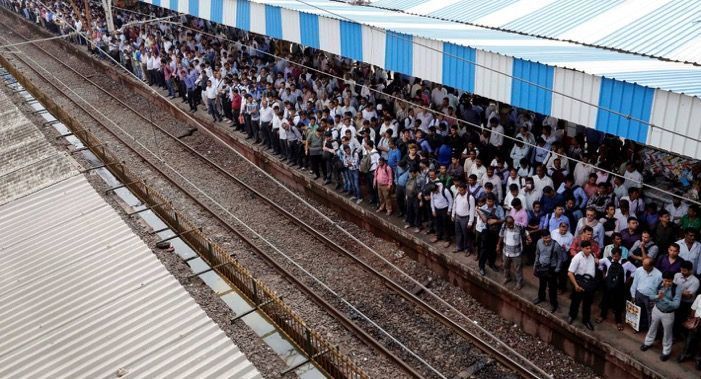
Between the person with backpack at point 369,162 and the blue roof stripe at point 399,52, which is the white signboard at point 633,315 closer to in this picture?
the person with backpack at point 369,162

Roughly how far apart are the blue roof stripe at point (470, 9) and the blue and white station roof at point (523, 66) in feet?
1.20

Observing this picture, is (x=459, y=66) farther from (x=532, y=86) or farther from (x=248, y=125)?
(x=248, y=125)

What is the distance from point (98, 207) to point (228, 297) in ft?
10.9

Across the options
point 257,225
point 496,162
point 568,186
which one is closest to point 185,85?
point 257,225

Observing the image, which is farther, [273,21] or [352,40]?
[273,21]

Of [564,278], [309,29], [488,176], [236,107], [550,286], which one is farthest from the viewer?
[236,107]

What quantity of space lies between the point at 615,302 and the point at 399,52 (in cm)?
577

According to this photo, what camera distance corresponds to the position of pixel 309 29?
1375cm

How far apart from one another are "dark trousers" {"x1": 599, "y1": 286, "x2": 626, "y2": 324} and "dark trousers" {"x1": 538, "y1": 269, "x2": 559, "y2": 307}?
61cm

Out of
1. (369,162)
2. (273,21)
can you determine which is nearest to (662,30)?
(369,162)

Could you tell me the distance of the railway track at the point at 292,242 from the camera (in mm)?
8719

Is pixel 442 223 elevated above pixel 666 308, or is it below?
below

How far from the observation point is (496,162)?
33.1 feet

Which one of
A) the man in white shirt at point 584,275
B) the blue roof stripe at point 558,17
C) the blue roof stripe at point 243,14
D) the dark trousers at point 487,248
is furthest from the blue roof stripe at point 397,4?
the man in white shirt at point 584,275
